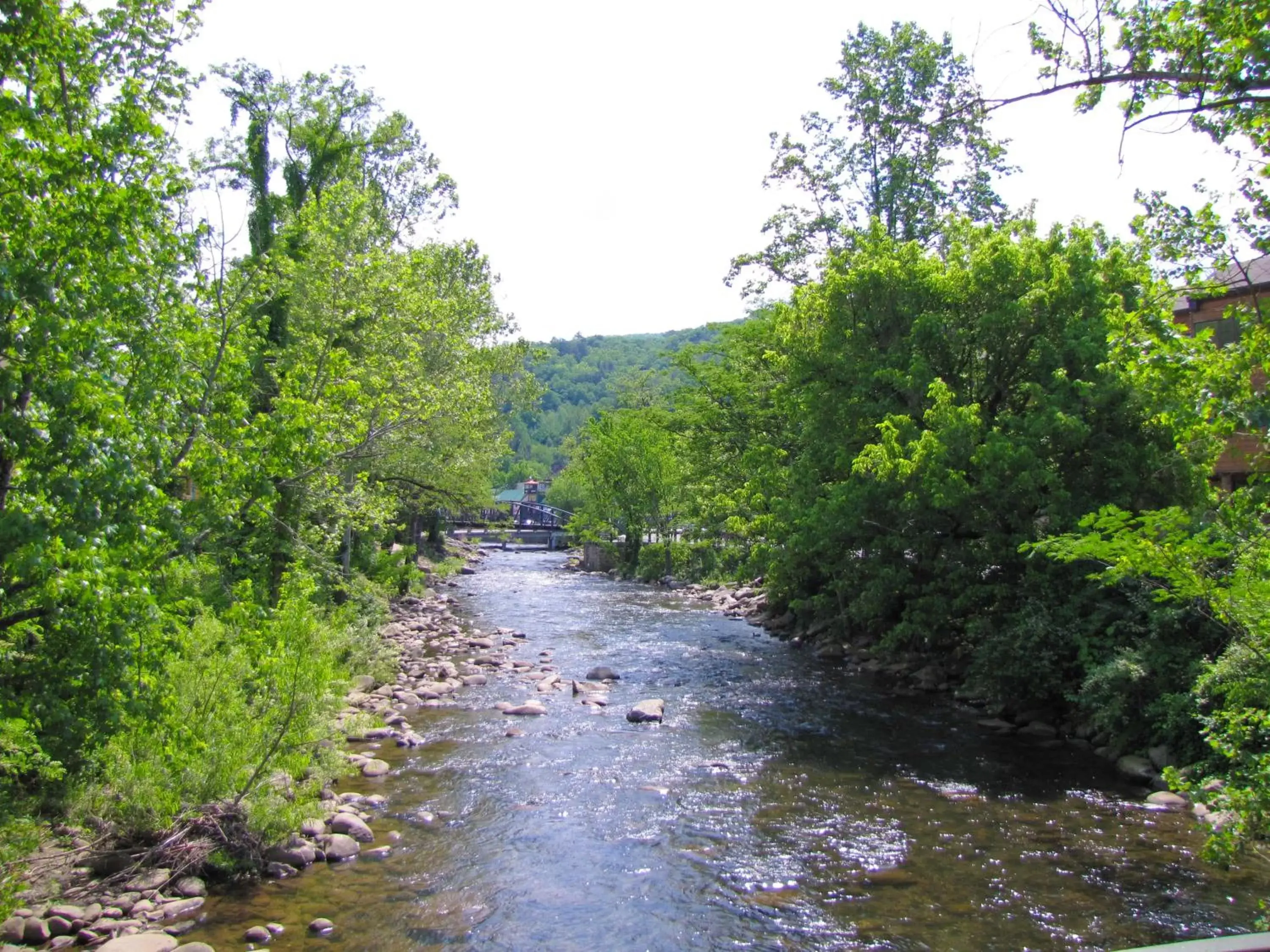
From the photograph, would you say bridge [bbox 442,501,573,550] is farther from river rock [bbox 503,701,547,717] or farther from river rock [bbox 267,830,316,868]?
river rock [bbox 267,830,316,868]

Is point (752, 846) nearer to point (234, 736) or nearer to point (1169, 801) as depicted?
point (1169, 801)

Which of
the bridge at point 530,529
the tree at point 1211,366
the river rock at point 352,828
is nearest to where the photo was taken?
the tree at point 1211,366

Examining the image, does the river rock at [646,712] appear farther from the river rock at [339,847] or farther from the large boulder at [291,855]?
the large boulder at [291,855]

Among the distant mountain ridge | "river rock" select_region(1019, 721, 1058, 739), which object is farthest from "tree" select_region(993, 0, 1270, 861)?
the distant mountain ridge

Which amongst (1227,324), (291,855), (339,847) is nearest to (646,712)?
(339,847)

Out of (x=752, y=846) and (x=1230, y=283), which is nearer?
(x=1230, y=283)

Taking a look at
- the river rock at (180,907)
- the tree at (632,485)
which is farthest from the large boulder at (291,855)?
the tree at (632,485)

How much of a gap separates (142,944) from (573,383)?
542ft

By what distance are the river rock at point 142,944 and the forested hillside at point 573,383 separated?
108593mm

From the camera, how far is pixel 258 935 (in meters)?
7.36

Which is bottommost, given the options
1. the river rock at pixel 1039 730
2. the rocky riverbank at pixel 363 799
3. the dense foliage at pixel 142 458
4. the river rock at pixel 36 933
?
the river rock at pixel 1039 730

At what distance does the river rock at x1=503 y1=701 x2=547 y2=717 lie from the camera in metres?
15.1

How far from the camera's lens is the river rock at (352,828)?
9.57 m

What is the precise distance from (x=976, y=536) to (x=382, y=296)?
11.8 meters
